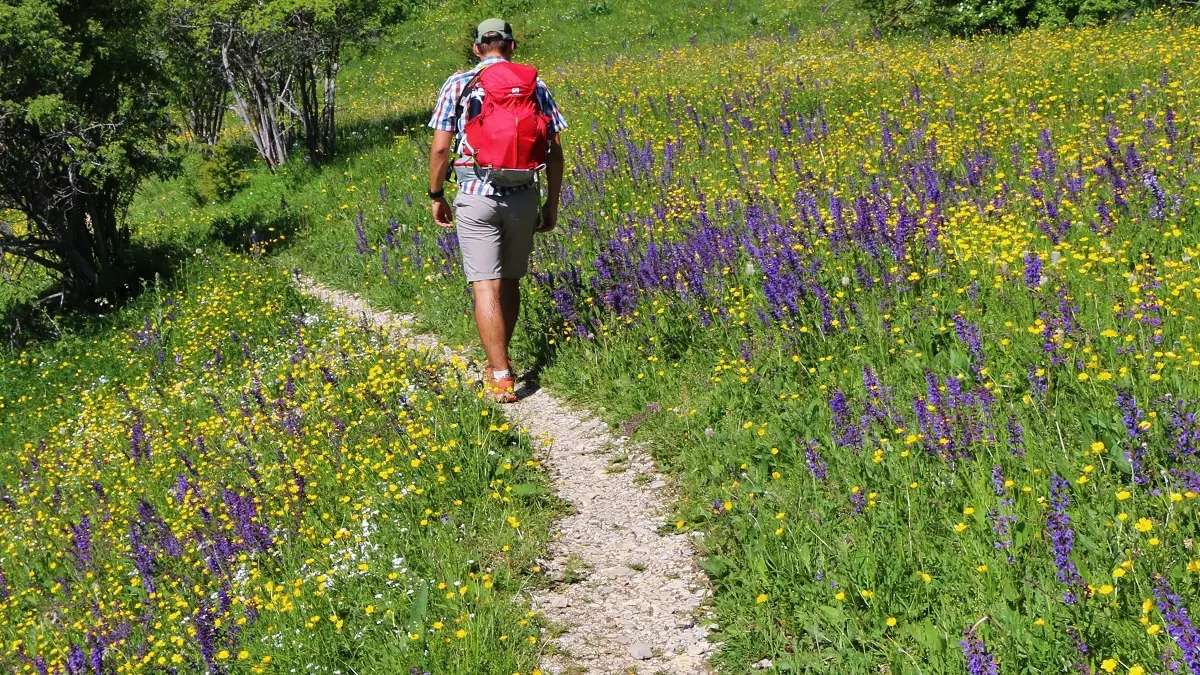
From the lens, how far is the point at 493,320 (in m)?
6.93

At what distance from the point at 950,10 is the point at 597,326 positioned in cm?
1245

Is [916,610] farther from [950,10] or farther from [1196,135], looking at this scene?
[950,10]

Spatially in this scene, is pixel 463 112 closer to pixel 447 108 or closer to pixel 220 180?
pixel 447 108

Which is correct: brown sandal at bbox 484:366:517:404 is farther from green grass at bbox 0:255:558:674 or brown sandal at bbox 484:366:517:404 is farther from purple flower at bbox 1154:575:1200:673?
purple flower at bbox 1154:575:1200:673

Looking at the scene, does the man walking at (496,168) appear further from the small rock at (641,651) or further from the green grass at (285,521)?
the small rock at (641,651)

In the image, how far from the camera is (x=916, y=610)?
12.0 ft

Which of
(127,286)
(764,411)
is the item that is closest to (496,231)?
(764,411)

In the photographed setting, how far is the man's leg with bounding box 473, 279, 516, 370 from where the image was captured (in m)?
6.86

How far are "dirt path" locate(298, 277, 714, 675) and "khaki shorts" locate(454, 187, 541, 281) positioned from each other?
115 centimetres

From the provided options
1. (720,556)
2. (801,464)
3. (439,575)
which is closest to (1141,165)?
(801,464)

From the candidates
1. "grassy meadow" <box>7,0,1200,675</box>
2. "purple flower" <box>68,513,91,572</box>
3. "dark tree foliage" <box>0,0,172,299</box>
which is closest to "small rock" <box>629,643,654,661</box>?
"grassy meadow" <box>7,0,1200,675</box>

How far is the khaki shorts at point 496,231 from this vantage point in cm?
654

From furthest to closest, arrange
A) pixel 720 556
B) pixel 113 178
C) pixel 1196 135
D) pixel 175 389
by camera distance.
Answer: pixel 113 178 → pixel 175 389 → pixel 1196 135 → pixel 720 556

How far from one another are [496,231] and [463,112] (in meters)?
0.84
